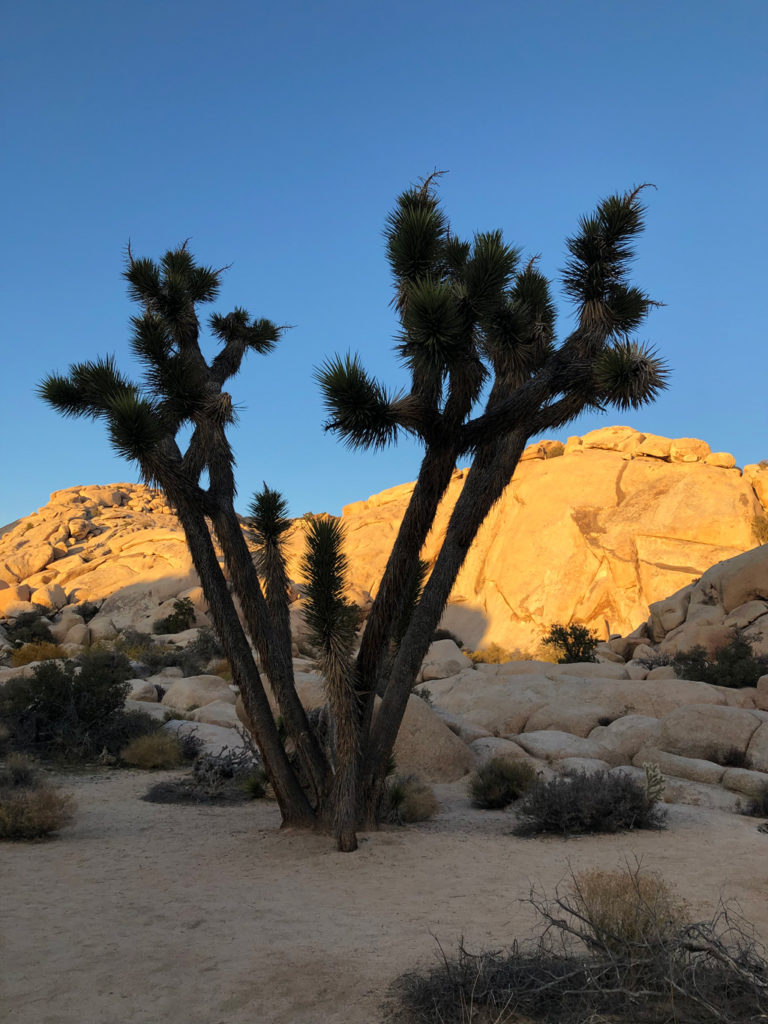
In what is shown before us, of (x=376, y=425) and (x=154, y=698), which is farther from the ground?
(x=376, y=425)

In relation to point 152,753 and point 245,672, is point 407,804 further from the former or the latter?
point 152,753

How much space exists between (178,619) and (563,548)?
1798 cm

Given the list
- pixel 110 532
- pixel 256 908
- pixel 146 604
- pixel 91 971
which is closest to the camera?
pixel 91 971

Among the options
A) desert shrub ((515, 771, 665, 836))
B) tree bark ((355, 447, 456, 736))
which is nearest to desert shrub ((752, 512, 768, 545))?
desert shrub ((515, 771, 665, 836))

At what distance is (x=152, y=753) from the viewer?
1255cm

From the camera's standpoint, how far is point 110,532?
51.4 meters

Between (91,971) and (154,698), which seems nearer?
(91,971)

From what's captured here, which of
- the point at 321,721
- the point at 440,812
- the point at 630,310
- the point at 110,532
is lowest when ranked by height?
the point at 440,812

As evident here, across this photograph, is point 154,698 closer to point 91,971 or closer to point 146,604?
point 91,971

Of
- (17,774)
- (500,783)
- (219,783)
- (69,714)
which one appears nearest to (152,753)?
(219,783)

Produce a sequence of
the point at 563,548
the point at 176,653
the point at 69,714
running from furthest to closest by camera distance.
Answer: the point at 563,548 < the point at 176,653 < the point at 69,714

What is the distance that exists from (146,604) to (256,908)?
34.2 meters

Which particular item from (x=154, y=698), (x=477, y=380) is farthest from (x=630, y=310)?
(x=154, y=698)

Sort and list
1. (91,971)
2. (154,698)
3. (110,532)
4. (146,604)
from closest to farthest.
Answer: (91,971) < (154,698) < (146,604) < (110,532)
